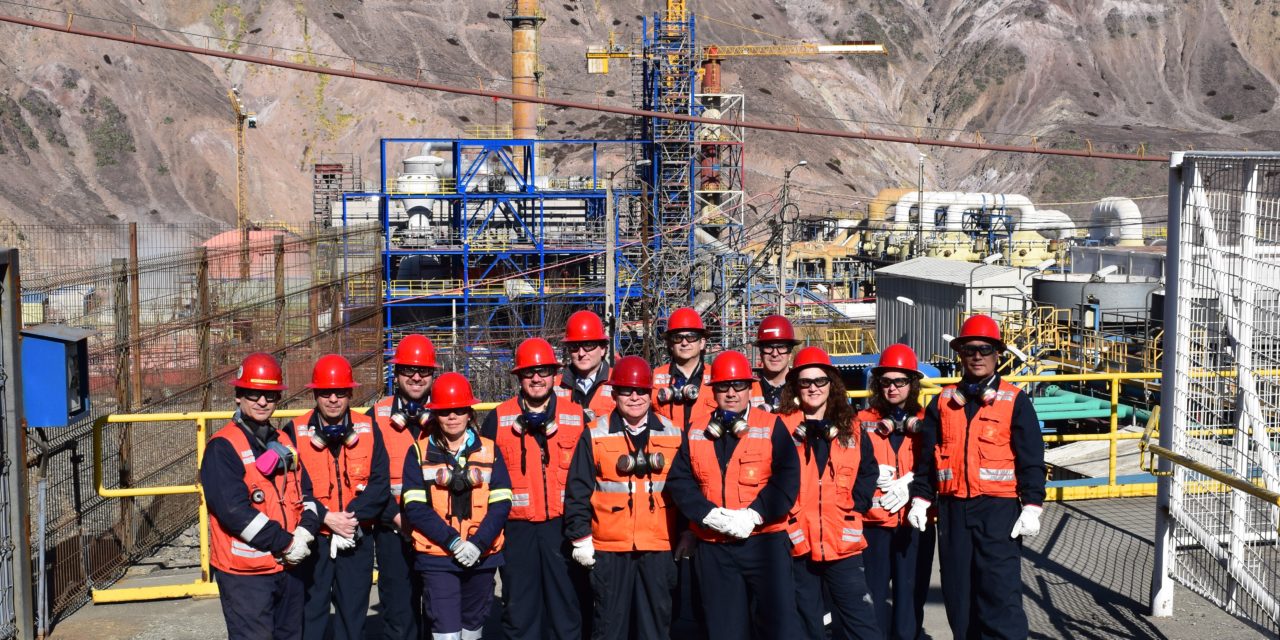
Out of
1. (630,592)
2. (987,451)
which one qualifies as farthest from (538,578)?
(987,451)

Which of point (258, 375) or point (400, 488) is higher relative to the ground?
point (258, 375)

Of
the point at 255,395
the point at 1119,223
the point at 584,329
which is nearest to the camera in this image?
the point at 255,395

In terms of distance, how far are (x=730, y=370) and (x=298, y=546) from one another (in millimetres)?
2298

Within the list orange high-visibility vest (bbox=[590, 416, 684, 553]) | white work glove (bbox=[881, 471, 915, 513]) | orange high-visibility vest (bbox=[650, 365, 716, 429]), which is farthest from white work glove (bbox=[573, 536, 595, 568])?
white work glove (bbox=[881, 471, 915, 513])

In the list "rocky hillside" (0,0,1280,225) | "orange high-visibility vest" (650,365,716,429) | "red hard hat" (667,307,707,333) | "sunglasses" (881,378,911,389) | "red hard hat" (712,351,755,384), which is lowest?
"orange high-visibility vest" (650,365,716,429)

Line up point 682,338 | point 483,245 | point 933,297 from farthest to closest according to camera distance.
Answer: point 483,245
point 933,297
point 682,338

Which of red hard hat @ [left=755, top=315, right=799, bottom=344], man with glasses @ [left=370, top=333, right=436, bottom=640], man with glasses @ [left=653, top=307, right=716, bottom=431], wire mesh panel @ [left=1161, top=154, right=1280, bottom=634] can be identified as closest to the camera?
man with glasses @ [left=370, top=333, right=436, bottom=640]

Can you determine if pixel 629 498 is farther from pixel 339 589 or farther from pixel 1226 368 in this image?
pixel 1226 368

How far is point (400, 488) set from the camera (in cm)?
661

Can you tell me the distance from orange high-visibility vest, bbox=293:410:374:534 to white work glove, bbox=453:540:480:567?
2.16ft

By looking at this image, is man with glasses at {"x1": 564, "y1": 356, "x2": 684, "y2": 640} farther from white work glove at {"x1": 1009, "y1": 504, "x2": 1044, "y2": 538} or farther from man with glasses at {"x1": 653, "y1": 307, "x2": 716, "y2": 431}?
white work glove at {"x1": 1009, "y1": 504, "x2": 1044, "y2": 538}

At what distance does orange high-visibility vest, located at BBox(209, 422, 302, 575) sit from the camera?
19.6 ft

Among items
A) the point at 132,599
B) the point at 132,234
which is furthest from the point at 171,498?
the point at 132,599

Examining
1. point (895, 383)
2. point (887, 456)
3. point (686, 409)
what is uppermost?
point (895, 383)
